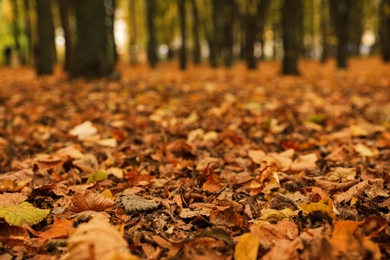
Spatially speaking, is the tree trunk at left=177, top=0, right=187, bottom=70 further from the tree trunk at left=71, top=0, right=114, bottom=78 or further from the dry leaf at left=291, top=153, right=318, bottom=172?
the dry leaf at left=291, top=153, right=318, bottom=172

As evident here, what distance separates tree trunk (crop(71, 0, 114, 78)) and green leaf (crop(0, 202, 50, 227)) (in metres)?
6.61

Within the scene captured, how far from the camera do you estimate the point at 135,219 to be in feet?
6.01

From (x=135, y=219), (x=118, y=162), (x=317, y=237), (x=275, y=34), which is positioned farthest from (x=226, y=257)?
(x=275, y=34)

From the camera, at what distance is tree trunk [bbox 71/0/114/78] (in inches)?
314

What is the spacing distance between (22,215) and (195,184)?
1.01m

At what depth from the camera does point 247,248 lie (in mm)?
1423

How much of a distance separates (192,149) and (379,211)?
1667 mm

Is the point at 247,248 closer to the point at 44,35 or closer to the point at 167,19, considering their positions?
the point at 44,35

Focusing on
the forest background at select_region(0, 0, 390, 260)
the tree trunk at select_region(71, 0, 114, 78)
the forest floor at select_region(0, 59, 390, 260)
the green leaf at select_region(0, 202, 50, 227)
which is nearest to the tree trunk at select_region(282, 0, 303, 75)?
the forest background at select_region(0, 0, 390, 260)

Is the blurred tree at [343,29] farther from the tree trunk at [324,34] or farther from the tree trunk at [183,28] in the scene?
the tree trunk at [183,28]

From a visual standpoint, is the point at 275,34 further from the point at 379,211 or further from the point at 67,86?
the point at 379,211

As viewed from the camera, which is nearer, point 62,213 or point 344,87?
point 62,213

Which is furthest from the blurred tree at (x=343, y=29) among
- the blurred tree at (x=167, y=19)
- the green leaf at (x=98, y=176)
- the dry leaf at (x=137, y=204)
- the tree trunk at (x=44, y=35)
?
the dry leaf at (x=137, y=204)

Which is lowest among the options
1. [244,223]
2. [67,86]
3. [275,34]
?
[244,223]
